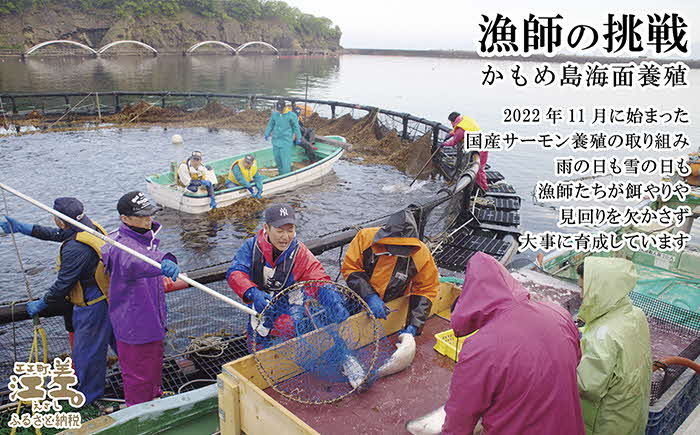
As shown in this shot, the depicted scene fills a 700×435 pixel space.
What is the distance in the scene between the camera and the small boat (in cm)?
1025

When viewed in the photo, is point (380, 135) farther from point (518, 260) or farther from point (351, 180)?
point (518, 260)

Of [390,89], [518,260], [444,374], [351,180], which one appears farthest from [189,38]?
[444,374]

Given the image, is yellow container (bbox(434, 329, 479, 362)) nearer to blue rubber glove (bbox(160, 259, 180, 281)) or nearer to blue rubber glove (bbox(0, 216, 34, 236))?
blue rubber glove (bbox(160, 259, 180, 281))

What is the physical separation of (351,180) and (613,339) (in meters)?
12.0

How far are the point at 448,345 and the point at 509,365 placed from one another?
1.38 meters

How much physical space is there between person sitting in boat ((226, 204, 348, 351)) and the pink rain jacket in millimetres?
1381

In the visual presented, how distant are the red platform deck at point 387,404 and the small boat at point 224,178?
8.03 m

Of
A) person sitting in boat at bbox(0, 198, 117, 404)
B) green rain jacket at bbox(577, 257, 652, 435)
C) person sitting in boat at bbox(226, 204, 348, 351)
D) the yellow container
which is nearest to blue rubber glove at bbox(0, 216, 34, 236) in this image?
person sitting in boat at bbox(0, 198, 117, 404)

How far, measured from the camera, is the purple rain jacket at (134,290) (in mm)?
3549

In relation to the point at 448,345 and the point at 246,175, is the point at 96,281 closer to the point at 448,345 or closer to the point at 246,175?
the point at 448,345

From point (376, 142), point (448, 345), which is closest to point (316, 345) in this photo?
point (448, 345)

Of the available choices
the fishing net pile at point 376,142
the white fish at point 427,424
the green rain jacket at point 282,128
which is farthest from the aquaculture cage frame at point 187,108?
the white fish at point 427,424

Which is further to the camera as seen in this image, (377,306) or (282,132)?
(282,132)

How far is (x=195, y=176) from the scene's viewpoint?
10.2 m
